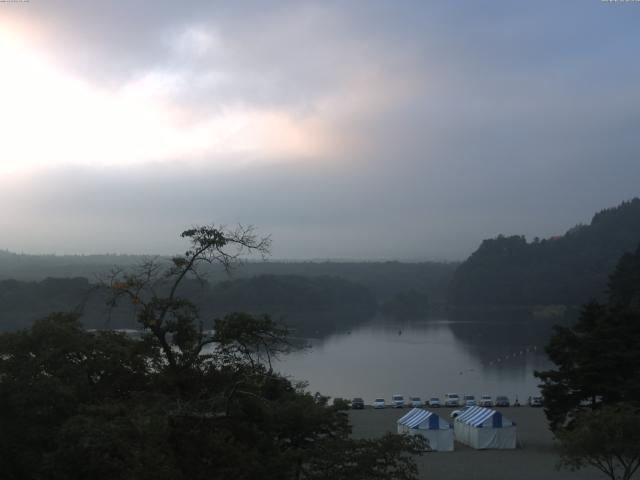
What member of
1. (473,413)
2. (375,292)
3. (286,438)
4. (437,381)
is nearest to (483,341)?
(437,381)

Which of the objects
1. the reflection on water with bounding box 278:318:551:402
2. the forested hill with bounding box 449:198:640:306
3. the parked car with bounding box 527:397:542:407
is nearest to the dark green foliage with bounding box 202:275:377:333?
the reflection on water with bounding box 278:318:551:402

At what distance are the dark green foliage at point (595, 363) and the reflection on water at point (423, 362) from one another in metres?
8.60

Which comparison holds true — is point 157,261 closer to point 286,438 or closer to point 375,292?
point 286,438

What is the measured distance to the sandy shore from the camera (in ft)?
32.7

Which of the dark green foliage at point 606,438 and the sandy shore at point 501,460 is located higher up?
the dark green foliage at point 606,438

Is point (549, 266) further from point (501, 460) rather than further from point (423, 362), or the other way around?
point (501, 460)

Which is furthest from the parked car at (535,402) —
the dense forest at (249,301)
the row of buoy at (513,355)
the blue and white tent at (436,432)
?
the dense forest at (249,301)

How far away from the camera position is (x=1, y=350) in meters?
6.97

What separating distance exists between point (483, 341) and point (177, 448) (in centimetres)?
3354

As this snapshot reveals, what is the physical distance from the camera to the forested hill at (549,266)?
2416 inches

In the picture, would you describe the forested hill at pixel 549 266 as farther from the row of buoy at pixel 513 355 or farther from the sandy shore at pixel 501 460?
the sandy shore at pixel 501 460

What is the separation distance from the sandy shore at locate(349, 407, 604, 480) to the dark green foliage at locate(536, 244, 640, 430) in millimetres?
683

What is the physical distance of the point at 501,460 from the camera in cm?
1108

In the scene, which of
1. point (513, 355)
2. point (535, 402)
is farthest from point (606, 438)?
point (513, 355)
